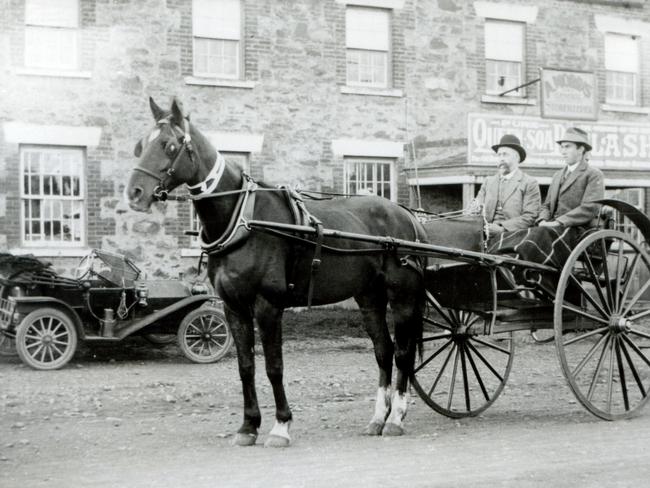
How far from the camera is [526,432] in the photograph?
7.59 m

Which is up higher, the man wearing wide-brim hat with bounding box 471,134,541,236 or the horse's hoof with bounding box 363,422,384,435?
the man wearing wide-brim hat with bounding box 471,134,541,236

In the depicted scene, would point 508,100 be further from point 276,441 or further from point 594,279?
point 276,441

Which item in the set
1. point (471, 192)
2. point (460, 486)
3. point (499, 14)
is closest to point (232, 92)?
point (471, 192)

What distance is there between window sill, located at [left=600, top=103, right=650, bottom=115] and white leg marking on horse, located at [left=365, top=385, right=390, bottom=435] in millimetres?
14464

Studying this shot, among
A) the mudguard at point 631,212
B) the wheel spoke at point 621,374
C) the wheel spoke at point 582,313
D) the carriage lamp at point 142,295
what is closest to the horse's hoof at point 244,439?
the wheel spoke at point 582,313

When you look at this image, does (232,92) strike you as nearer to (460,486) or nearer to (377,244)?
(377,244)

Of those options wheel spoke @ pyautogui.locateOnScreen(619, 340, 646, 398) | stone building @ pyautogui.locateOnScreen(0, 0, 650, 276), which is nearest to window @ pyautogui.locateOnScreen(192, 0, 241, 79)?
stone building @ pyautogui.locateOnScreen(0, 0, 650, 276)

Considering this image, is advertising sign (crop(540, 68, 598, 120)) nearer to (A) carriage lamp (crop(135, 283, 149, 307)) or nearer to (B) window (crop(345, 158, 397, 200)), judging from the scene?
(B) window (crop(345, 158, 397, 200))

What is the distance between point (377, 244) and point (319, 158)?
10.6m

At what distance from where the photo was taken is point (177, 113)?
688cm

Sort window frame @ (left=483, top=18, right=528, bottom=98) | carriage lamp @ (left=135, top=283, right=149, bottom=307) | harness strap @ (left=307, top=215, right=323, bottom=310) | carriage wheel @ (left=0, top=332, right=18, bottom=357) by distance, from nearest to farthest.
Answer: harness strap @ (left=307, top=215, right=323, bottom=310), carriage lamp @ (left=135, top=283, right=149, bottom=307), carriage wheel @ (left=0, top=332, right=18, bottom=357), window frame @ (left=483, top=18, right=528, bottom=98)

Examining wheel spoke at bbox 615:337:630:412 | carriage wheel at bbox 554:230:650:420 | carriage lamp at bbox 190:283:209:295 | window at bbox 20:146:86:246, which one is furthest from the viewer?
window at bbox 20:146:86:246

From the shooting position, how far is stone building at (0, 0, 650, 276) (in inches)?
643

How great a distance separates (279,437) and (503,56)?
47.3 feet
